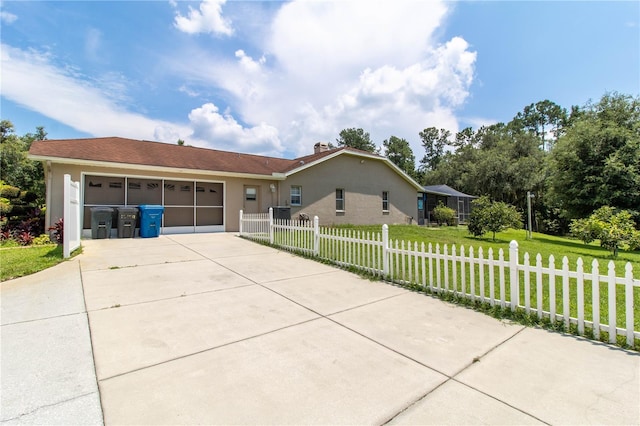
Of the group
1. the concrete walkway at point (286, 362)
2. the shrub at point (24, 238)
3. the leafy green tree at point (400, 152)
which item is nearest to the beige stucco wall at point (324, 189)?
the shrub at point (24, 238)

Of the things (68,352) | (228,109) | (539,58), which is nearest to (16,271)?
(68,352)

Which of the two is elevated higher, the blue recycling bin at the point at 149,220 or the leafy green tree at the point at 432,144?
the leafy green tree at the point at 432,144

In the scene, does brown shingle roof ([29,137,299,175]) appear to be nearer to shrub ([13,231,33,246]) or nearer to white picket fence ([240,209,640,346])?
shrub ([13,231,33,246])

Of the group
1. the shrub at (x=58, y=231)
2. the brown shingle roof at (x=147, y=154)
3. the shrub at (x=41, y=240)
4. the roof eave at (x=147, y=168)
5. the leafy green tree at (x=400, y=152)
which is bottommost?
the shrub at (x=41, y=240)

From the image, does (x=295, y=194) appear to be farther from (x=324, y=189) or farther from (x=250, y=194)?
(x=250, y=194)

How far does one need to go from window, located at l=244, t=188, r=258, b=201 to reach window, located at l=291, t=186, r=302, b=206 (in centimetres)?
198

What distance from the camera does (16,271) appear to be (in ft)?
19.8

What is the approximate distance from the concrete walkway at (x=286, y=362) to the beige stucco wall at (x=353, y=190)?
11.3 meters

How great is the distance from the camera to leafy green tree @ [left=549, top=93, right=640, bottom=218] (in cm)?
1720

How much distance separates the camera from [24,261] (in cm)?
694

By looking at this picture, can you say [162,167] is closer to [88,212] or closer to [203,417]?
[88,212]

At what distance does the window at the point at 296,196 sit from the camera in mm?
16013

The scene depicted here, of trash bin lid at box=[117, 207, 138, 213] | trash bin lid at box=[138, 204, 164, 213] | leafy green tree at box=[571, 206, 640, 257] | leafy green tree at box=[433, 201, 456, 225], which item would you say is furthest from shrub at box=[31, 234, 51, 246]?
leafy green tree at box=[433, 201, 456, 225]

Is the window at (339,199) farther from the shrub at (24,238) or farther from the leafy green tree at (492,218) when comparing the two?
the shrub at (24,238)
